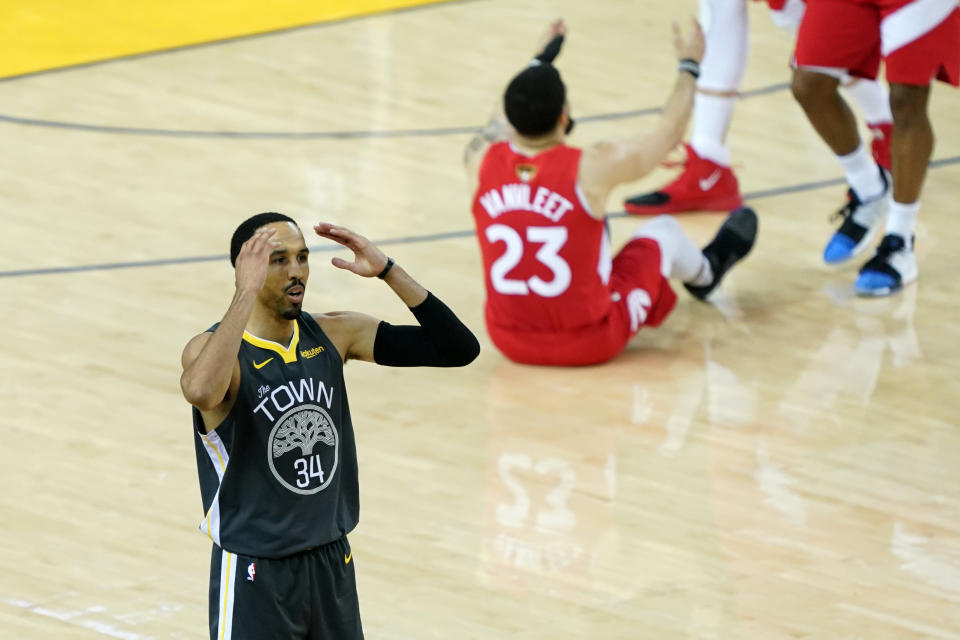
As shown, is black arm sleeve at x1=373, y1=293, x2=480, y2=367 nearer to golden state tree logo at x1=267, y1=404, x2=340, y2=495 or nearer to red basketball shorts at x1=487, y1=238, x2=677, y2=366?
golden state tree logo at x1=267, y1=404, x2=340, y2=495

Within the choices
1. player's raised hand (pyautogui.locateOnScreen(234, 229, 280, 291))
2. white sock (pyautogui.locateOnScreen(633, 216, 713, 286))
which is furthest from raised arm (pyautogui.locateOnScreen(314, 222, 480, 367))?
white sock (pyautogui.locateOnScreen(633, 216, 713, 286))

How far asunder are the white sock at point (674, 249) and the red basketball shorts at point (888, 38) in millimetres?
970

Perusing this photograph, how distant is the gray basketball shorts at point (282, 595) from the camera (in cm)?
348

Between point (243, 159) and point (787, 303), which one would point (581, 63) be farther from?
point (787, 303)

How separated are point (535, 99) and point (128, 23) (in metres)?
5.38

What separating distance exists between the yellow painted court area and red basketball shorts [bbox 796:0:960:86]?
464 cm

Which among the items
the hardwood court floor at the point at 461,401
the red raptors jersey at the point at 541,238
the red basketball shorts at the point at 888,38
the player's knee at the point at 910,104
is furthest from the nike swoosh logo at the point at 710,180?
the red raptors jersey at the point at 541,238

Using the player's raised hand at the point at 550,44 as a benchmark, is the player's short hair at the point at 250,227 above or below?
above

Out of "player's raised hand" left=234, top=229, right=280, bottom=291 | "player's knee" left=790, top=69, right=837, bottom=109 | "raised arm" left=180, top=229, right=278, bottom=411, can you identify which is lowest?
"player's knee" left=790, top=69, right=837, bottom=109

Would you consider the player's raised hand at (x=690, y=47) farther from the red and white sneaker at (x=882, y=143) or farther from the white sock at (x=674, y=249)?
the red and white sneaker at (x=882, y=143)

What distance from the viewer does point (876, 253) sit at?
7.12m

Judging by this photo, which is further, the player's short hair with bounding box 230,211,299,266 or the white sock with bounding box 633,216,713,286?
the white sock with bounding box 633,216,713,286

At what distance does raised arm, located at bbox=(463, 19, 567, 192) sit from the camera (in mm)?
6289

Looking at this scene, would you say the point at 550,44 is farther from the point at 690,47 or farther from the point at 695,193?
the point at 695,193
